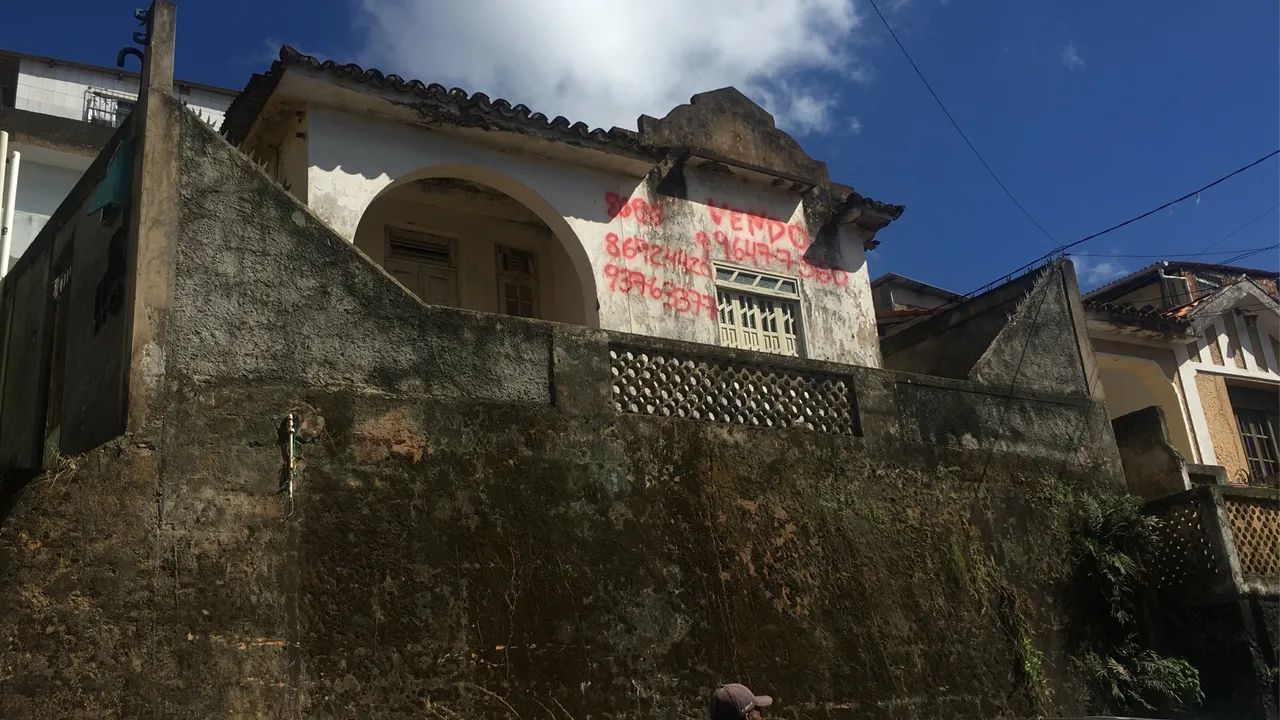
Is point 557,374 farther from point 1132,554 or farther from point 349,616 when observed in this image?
point 1132,554

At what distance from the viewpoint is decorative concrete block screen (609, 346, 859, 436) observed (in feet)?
28.9

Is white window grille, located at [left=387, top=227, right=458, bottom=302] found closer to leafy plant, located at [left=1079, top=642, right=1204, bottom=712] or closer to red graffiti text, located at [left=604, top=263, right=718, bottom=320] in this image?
red graffiti text, located at [left=604, top=263, right=718, bottom=320]

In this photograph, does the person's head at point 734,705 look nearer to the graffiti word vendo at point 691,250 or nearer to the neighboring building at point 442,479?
the neighboring building at point 442,479

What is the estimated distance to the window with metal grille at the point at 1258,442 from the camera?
17.9 metres

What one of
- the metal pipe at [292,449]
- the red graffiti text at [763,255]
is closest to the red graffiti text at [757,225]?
the red graffiti text at [763,255]

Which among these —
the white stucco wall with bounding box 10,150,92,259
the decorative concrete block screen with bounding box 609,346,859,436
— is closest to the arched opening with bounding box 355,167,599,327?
the decorative concrete block screen with bounding box 609,346,859,436

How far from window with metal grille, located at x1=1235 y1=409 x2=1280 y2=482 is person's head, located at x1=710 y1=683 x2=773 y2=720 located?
1551 centimetres

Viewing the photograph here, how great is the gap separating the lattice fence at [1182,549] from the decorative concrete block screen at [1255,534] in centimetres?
25

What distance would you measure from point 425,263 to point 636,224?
2396mm

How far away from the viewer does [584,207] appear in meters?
12.2

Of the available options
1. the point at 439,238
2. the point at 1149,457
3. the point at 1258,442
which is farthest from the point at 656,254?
the point at 1258,442

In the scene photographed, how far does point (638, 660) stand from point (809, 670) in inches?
54.9

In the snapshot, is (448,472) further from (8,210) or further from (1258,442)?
(1258,442)

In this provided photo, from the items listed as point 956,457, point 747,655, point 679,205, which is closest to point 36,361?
point 747,655
